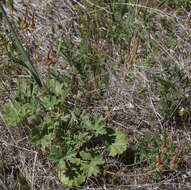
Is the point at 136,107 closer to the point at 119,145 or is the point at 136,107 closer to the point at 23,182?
the point at 119,145

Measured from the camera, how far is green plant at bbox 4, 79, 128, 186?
1737 mm

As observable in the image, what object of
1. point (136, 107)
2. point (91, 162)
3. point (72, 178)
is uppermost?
point (136, 107)

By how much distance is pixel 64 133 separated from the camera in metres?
1.85

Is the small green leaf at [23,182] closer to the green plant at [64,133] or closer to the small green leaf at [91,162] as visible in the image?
the green plant at [64,133]

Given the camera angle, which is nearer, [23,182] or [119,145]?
[23,182]

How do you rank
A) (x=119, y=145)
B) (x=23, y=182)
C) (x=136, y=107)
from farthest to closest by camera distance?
(x=136, y=107) < (x=119, y=145) < (x=23, y=182)

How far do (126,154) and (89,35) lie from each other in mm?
1022

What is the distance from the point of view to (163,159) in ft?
5.99

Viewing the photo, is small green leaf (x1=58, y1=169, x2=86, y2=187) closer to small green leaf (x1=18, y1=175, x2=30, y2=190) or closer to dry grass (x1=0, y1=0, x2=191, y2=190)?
dry grass (x1=0, y1=0, x2=191, y2=190)

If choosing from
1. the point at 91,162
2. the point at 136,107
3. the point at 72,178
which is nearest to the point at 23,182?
the point at 72,178

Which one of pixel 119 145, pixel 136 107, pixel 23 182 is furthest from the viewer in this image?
pixel 136 107

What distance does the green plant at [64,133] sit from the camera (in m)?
1.74

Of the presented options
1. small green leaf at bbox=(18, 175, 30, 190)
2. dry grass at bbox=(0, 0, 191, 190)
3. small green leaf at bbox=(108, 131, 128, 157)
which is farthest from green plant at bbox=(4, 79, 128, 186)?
small green leaf at bbox=(18, 175, 30, 190)

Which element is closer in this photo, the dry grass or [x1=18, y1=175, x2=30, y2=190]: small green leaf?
[x1=18, y1=175, x2=30, y2=190]: small green leaf
